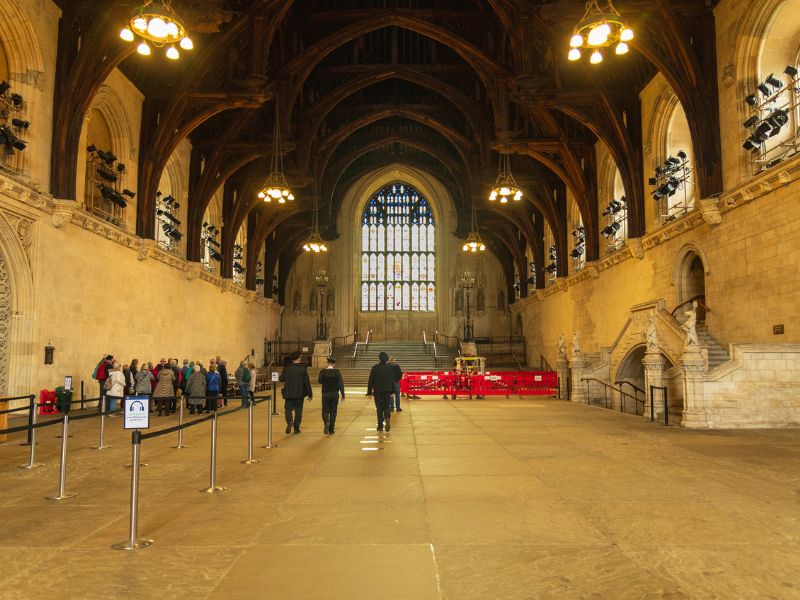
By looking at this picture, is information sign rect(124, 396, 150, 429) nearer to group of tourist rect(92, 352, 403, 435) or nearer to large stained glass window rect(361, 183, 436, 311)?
group of tourist rect(92, 352, 403, 435)

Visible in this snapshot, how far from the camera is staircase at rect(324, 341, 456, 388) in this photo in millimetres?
31781

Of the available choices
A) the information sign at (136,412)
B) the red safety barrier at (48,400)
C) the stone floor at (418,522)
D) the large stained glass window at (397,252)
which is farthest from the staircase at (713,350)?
the large stained glass window at (397,252)

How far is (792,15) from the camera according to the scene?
14.4m

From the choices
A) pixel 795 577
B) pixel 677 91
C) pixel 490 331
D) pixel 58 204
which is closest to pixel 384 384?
pixel 795 577

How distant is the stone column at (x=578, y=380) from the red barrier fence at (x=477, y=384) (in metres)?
2.13

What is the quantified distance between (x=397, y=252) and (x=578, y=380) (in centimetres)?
2646

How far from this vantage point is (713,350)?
15.4 meters

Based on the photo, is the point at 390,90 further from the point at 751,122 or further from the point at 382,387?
the point at 382,387

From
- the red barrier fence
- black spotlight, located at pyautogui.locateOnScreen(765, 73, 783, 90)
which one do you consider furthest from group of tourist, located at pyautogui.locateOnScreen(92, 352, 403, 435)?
black spotlight, located at pyautogui.locateOnScreen(765, 73, 783, 90)

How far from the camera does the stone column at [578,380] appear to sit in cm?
2053

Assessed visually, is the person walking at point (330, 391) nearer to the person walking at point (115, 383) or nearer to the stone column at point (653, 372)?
the person walking at point (115, 383)

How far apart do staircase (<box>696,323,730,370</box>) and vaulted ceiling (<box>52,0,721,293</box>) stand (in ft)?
12.8

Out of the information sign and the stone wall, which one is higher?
the stone wall

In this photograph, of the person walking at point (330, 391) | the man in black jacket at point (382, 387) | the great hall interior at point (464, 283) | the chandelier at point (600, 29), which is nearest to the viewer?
the great hall interior at point (464, 283)
